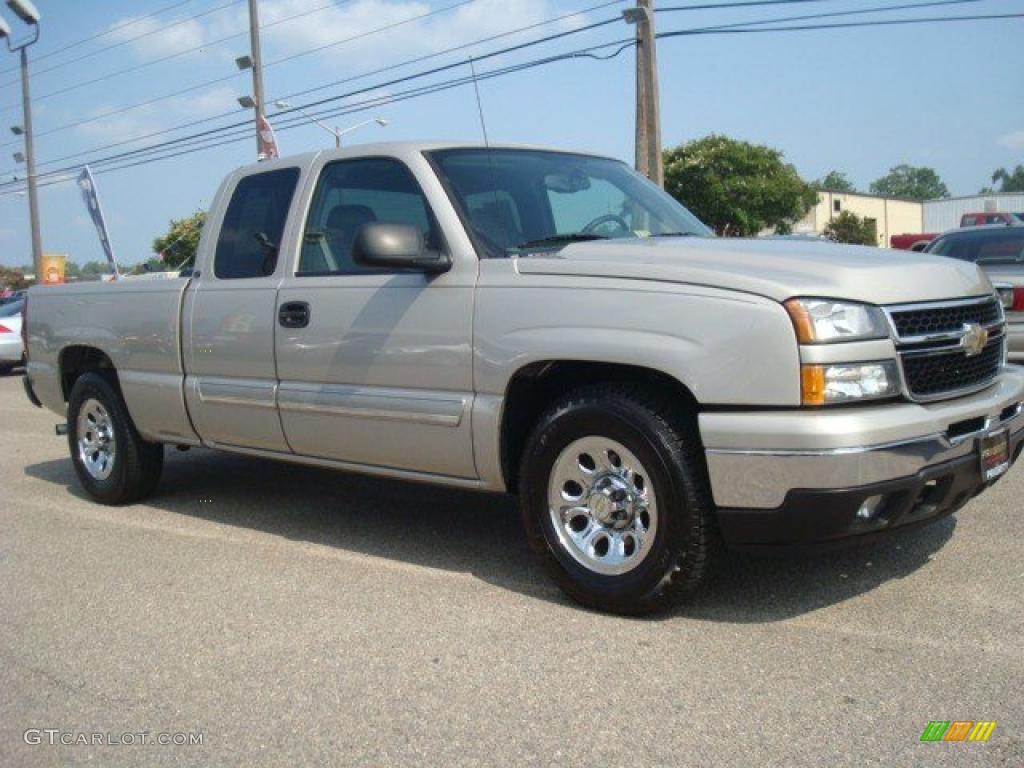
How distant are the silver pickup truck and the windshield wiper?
0.06ft

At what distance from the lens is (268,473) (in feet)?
24.2

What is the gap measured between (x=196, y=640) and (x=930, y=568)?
3036 millimetres

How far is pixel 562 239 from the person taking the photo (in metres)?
4.54

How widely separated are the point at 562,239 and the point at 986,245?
706cm

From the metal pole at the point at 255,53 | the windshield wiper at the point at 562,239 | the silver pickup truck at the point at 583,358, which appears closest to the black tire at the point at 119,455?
the silver pickup truck at the point at 583,358

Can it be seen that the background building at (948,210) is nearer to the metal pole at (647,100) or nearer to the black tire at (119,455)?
the metal pole at (647,100)

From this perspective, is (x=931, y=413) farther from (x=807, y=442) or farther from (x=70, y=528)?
(x=70, y=528)

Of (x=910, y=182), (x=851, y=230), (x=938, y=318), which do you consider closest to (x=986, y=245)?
(x=938, y=318)

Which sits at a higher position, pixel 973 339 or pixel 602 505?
pixel 973 339

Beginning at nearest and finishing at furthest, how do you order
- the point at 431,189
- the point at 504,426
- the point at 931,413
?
the point at 931,413 < the point at 504,426 < the point at 431,189

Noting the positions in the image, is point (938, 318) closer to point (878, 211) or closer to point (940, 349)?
point (940, 349)

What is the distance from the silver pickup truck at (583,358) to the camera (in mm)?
3494

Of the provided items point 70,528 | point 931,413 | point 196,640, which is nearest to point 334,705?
point 196,640

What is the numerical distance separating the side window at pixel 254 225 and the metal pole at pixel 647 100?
12648mm
